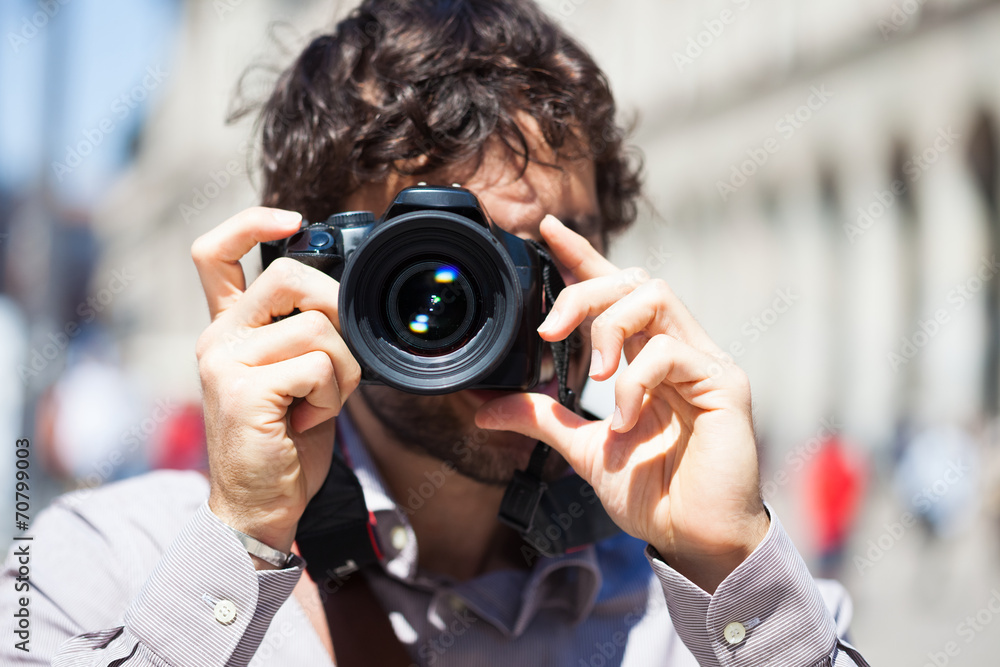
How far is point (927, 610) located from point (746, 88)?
690cm

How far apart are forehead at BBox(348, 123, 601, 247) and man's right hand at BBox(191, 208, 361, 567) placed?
434mm

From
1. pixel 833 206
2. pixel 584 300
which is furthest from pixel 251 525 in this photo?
pixel 833 206

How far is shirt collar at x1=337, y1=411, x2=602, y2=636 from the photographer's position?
4.65 ft

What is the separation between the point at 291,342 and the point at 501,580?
69 centimetres

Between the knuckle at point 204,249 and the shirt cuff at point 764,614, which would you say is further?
the knuckle at point 204,249

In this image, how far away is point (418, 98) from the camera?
1609 mm

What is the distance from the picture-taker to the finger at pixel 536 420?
125 cm

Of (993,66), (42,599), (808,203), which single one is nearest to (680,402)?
(42,599)

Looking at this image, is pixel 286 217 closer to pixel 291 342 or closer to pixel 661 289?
pixel 291 342

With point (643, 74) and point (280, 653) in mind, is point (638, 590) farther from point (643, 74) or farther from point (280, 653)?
point (643, 74)

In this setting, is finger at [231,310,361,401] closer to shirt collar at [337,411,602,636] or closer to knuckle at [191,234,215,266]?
knuckle at [191,234,215,266]

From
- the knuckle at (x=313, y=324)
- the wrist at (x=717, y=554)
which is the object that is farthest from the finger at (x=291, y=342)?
the wrist at (x=717, y=554)

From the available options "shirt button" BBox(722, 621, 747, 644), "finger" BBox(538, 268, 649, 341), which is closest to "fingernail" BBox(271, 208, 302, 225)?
"finger" BBox(538, 268, 649, 341)

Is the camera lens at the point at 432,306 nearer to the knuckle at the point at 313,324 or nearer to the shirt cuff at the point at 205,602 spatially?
the knuckle at the point at 313,324
